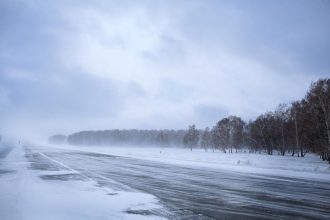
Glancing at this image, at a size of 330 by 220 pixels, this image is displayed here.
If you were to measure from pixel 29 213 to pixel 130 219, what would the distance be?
2.83 meters

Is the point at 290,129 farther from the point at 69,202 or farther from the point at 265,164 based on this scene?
the point at 69,202

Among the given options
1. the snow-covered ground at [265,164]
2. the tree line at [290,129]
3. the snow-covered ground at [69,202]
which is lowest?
the snow-covered ground at [69,202]

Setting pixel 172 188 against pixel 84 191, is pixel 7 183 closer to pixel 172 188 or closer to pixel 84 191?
pixel 84 191

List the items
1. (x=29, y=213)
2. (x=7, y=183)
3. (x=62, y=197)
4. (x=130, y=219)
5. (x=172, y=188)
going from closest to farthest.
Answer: (x=130, y=219) → (x=29, y=213) → (x=62, y=197) → (x=172, y=188) → (x=7, y=183)

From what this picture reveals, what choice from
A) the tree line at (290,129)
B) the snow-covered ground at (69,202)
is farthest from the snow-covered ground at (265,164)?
the snow-covered ground at (69,202)

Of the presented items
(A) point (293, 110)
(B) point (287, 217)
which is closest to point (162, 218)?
(B) point (287, 217)

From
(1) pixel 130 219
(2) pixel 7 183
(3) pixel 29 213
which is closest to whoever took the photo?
(1) pixel 130 219

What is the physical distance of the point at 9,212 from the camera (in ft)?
29.3

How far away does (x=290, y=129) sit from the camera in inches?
2520

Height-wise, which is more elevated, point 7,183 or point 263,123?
point 263,123

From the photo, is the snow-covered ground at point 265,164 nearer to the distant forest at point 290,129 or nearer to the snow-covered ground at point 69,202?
the distant forest at point 290,129

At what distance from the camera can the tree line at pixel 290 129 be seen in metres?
41.0

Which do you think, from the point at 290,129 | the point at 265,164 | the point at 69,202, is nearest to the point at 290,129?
the point at 290,129

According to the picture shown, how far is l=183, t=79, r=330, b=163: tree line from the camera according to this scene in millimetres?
40969
